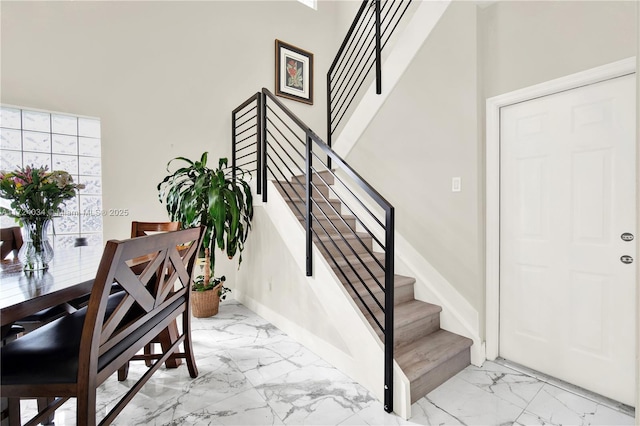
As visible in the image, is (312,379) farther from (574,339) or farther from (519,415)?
(574,339)

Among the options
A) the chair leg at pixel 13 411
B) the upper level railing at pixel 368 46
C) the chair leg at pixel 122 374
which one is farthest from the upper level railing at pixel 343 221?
the chair leg at pixel 13 411

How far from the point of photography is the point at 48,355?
1.07 meters

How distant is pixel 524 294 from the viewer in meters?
2.12

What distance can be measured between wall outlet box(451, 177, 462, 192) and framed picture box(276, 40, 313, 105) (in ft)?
8.73

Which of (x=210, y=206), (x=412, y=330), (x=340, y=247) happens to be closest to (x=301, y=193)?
(x=340, y=247)

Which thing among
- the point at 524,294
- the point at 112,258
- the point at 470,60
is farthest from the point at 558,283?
the point at 112,258

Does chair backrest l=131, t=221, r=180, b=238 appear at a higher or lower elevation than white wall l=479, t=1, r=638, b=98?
lower

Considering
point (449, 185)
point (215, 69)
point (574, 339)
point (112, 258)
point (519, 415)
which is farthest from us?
point (215, 69)

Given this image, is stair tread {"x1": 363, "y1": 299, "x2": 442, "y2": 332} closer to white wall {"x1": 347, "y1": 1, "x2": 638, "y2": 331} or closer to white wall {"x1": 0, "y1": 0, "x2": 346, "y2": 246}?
white wall {"x1": 347, "y1": 1, "x2": 638, "y2": 331}

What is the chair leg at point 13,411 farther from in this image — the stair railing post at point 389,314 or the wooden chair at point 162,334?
the stair railing post at point 389,314

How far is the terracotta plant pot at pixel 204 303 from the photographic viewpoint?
2914 millimetres

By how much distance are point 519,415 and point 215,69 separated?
396 cm

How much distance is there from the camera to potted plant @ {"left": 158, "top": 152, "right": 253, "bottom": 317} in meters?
2.71

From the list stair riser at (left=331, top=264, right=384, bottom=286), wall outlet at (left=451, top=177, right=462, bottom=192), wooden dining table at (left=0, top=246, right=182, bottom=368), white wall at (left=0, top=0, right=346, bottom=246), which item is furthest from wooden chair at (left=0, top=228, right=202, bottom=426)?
wall outlet at (left=451, top=177, right=462, bottom=192)
